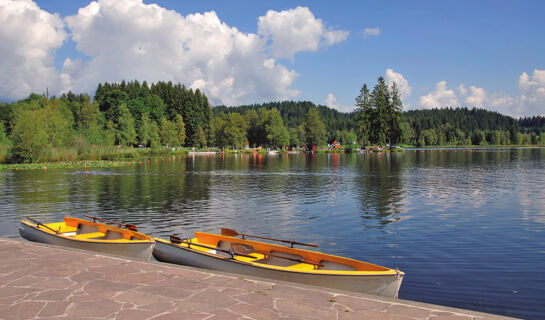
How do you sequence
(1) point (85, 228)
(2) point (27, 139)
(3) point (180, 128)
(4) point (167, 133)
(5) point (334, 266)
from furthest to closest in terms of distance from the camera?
(3) point (180, 128), (4) point (167, 133), (2) point (27, 139), (1) point (85, 228), (5) point (334, 266)

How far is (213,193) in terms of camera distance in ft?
93.6

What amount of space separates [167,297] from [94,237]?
21.6ft

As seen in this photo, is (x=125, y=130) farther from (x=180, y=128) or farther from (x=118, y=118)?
(x=180, y=128)

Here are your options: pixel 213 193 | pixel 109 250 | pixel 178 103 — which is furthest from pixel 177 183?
pixel 178 103

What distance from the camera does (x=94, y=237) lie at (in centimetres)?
1227

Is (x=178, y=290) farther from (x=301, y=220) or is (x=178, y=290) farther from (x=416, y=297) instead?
(x=301, y=220)

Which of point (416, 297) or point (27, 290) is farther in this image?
point (416, 297)

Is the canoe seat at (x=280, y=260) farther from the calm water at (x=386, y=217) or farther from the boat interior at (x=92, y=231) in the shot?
the boat interior at (x=92, y=231)

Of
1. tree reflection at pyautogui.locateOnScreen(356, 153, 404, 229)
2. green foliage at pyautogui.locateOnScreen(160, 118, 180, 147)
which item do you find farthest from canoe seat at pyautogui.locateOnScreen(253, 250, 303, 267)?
green foliage at pyautogui.locateOnScreen(160, 118, 180, 147)

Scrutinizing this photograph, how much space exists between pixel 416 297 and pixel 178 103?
135080 mm

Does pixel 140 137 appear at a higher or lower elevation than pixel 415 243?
higher

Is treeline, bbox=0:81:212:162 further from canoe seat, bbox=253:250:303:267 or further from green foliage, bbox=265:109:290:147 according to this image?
canoe seat, bbox=253:250:303:267

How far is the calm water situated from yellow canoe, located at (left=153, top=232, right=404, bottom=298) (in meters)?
2.24

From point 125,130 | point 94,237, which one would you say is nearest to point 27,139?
point 125,130
